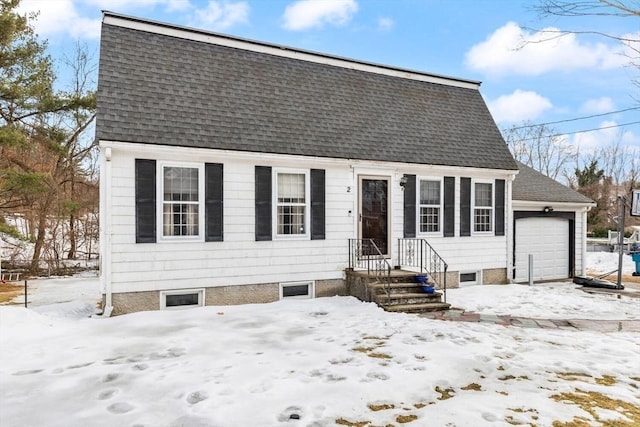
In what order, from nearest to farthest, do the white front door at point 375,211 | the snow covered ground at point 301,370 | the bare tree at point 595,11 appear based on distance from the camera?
the snow covered ground at point 301,370, the bare tree at point 595,11, the white front door at point 375,211

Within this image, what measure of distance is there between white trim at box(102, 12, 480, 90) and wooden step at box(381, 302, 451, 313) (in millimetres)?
6510

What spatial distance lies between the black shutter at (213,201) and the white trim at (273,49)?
10.6 feet

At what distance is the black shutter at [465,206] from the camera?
11.1 m

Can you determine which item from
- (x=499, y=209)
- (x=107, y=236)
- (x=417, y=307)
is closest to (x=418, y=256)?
(x=417, y=307)

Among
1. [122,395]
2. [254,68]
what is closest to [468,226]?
[254,68]

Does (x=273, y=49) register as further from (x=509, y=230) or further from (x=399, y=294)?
(x=509, y=230)

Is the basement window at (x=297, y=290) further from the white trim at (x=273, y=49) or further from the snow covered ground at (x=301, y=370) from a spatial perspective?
the white trim at (x=273, y=49)

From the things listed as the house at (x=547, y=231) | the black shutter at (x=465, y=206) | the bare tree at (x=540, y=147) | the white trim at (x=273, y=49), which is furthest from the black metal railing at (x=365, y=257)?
the bare tree at (x=540, y=147)

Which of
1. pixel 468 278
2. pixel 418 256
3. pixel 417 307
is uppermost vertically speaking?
pixel 418 256

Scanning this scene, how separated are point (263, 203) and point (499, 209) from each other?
6892mm

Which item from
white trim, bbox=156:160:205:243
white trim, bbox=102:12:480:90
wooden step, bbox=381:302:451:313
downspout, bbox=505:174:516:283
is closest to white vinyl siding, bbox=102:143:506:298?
white trim, bbox=156:160:205:243

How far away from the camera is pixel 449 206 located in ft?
35.9

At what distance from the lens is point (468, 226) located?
1126 centimetres

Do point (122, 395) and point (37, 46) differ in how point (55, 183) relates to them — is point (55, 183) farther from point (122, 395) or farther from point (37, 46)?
point (122, 395)
